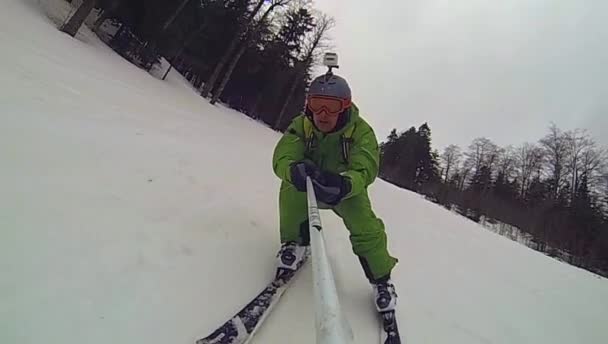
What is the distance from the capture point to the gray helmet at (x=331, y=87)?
1976 millimetres

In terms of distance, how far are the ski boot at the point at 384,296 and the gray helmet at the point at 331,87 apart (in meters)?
1.06

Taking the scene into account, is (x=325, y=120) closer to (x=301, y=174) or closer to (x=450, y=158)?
(x=301, y=174)

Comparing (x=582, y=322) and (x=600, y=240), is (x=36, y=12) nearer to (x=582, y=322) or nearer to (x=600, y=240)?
(x=582, y=322)

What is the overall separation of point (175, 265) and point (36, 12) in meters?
11.9

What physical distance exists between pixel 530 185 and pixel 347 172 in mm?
34478

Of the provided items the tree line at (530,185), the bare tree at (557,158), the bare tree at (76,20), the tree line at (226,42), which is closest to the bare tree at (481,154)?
the tree line at (530,185)

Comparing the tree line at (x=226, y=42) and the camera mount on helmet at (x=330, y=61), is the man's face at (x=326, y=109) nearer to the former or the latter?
the camera mount on helmet at (x=330, y=61)

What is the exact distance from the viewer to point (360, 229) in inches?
75.9

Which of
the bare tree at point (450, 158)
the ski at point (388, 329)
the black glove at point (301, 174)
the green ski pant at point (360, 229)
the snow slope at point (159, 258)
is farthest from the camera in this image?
the bare tree at point (450, 158)

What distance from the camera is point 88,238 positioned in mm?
1606

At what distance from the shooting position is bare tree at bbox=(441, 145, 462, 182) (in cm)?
4231

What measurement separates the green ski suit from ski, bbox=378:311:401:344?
0.21 metres

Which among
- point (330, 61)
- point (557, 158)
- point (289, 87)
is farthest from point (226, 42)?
point (557, 158)

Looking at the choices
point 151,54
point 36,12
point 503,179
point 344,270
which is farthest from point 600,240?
point 36,12
